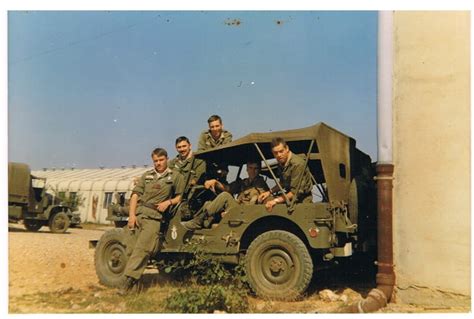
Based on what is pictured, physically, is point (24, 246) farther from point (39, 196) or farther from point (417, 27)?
point (417, 27)

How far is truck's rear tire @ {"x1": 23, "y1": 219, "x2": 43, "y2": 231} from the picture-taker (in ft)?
56.4

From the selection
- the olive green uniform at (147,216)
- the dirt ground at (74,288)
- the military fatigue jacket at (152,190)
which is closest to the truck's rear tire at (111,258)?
the dirt ground at (74,288)

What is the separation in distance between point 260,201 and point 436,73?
8.78 ft

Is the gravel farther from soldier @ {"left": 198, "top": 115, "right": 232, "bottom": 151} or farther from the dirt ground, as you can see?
soldier @ {"left": 198, "top": 115, "right": 232, "bottom": 151}

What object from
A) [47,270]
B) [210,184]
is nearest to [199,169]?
[210,184]

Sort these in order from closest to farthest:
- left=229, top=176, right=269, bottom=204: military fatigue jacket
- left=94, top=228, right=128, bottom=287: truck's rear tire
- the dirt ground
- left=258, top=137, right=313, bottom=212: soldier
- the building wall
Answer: the building wall, the dirt ground, left=258, top=137, right=313, bottom=212: soldier, left=229, top=176, right=269, bottom=204: military fatigue jacket, left=94, top=228, right=128, bottom=287: truck's rear tire

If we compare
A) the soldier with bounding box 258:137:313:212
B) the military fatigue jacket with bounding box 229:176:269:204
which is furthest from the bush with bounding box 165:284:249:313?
the military fatigue jacket with bounding box 229:176:269:204

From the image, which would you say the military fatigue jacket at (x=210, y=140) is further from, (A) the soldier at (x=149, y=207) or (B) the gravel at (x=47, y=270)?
(B) the gravel at (x=47, y=270)

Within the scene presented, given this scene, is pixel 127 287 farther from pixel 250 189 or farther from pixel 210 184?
pixel 250 189

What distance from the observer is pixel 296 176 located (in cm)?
655

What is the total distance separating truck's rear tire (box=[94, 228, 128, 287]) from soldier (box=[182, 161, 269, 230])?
42.3 inches

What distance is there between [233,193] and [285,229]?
4.35 ft

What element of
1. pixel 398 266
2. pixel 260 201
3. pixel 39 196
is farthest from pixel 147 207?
pixel 39 196

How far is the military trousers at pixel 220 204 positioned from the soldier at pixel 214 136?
43.5 inches
